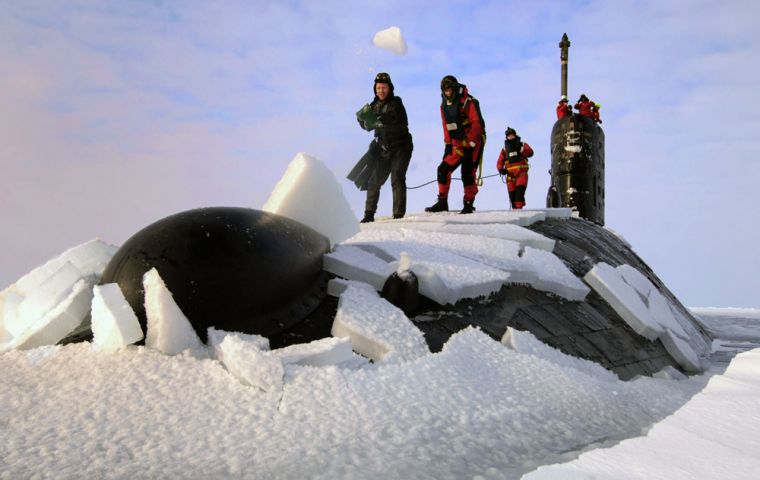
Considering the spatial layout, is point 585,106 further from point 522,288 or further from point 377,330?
point 377,330

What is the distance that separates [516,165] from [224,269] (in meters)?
8.03

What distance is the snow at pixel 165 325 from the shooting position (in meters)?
2.37

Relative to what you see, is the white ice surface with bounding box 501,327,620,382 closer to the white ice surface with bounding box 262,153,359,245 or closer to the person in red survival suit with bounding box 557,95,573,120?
the white ice surface with bounding box 262,153,359,245

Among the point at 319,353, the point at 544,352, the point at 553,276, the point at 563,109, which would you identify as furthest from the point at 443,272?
the point at 563,109

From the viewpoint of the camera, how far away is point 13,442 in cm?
188

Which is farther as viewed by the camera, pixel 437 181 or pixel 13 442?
pixel 437 181

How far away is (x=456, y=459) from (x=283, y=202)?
178 centimetres

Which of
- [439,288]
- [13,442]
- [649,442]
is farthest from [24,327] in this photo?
[649,442]

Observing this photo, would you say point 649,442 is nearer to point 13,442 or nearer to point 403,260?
point 403,260

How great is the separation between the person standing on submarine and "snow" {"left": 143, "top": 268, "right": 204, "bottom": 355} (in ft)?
14.1

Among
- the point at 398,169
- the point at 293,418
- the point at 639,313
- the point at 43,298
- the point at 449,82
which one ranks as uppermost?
the point at 449,82

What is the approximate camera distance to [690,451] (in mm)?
1944

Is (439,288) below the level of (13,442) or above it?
above

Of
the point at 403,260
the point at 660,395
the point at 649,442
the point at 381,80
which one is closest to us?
the point at 649,442
